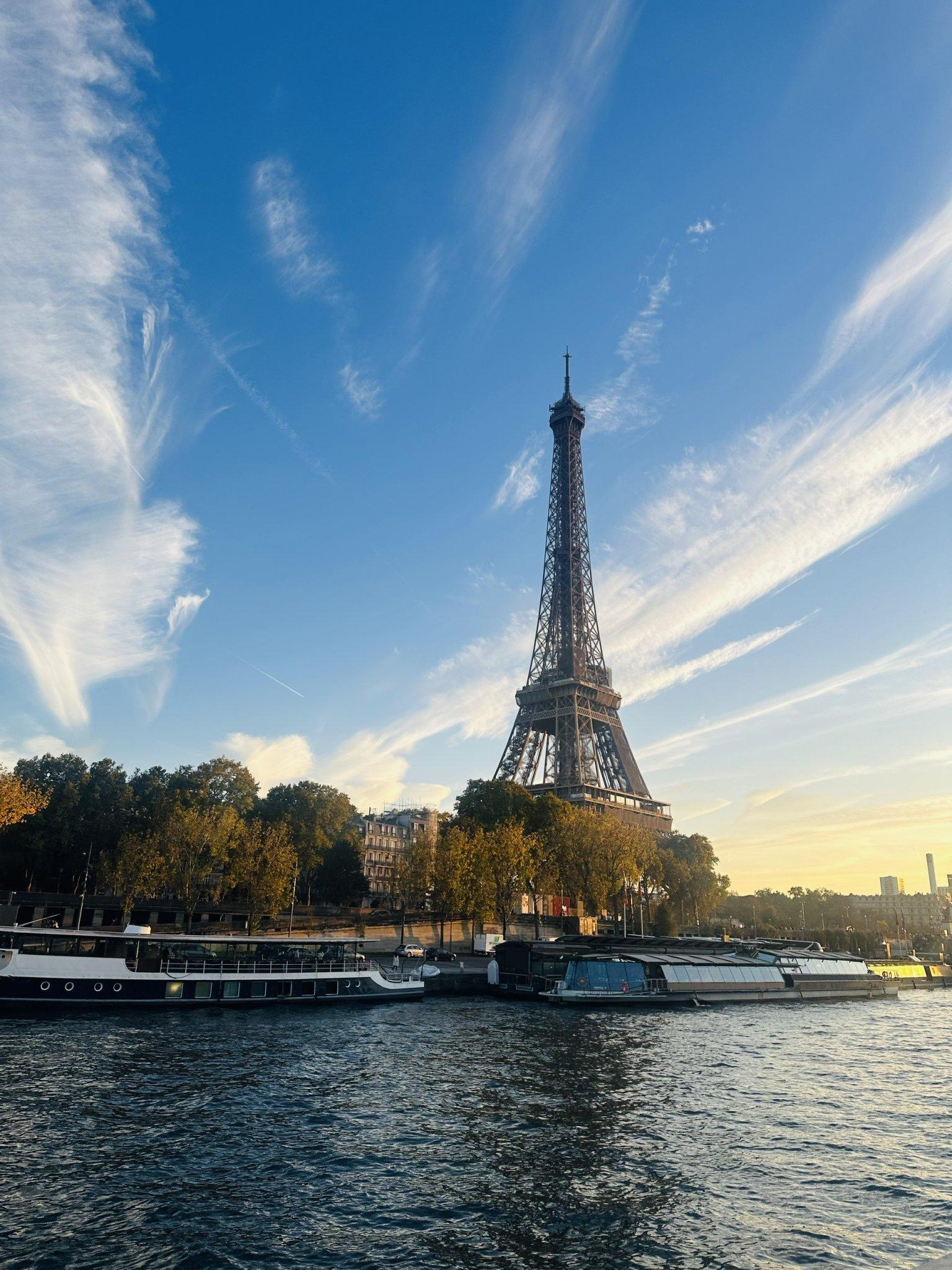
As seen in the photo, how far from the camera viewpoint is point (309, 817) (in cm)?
12331

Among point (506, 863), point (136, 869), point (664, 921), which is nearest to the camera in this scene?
point (136, 869)

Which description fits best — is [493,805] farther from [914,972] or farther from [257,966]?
[257,966]

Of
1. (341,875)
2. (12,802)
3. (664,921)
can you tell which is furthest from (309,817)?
(664,921)

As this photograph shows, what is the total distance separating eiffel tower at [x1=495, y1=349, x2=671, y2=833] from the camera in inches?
6206

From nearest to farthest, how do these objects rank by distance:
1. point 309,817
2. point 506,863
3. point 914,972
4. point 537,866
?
point 506,863
point 914,972
point 537,866
point 309,817

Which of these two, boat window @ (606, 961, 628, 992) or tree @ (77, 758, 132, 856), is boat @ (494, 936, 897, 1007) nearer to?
boat window @ (606, 961, 628, 992)

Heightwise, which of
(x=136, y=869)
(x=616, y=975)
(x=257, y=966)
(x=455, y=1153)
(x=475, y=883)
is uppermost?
(x=136, y=869)

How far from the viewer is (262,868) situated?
9356cm

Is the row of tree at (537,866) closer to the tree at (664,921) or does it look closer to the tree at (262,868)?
the tree at (664,921)

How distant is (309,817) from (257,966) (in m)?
64.0

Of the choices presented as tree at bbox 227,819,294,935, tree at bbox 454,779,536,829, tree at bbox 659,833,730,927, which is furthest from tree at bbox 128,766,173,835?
tree at bbox 659,833,730,927

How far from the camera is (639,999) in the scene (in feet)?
220

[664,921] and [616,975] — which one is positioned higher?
[664,921]

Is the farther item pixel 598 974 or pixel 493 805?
pixel 493 805
